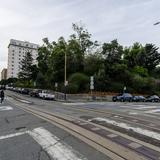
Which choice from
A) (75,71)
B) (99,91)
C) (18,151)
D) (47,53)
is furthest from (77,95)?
(18,151)

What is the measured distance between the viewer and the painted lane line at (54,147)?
6.94 metres

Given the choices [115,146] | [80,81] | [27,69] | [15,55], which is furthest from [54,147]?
[15,55]

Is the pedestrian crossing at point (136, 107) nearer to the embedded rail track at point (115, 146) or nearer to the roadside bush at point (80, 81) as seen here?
the embedded rail track at point (115, 146)

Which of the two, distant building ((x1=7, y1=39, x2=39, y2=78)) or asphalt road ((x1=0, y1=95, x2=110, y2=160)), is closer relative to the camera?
asphalt road ((x1=0, y1=95, x2=110, y2=160))

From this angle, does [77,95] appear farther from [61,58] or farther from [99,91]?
[61,58]

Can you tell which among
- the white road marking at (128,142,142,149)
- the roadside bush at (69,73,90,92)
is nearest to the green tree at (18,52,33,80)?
the roadside bush at (69,73,90,92)

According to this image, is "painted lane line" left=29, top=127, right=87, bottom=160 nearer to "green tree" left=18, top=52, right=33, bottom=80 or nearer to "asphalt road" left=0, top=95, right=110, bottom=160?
"asphalt road" left=0, top=95, right=110, bottom=160

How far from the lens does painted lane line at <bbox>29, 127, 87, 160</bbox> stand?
6.94m

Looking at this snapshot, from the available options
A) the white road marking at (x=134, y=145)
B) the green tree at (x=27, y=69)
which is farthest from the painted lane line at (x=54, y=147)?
the green tree at (x=27, y=69)

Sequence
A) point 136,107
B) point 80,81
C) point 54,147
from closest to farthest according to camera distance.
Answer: point 54,147, point 136,107, point 80,81

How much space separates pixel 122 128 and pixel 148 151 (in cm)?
388

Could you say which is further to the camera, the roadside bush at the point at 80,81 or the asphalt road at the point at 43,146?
the roadside bush at the point at 80,81

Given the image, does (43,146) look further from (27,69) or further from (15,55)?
(15,55)

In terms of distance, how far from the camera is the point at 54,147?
7867mm
